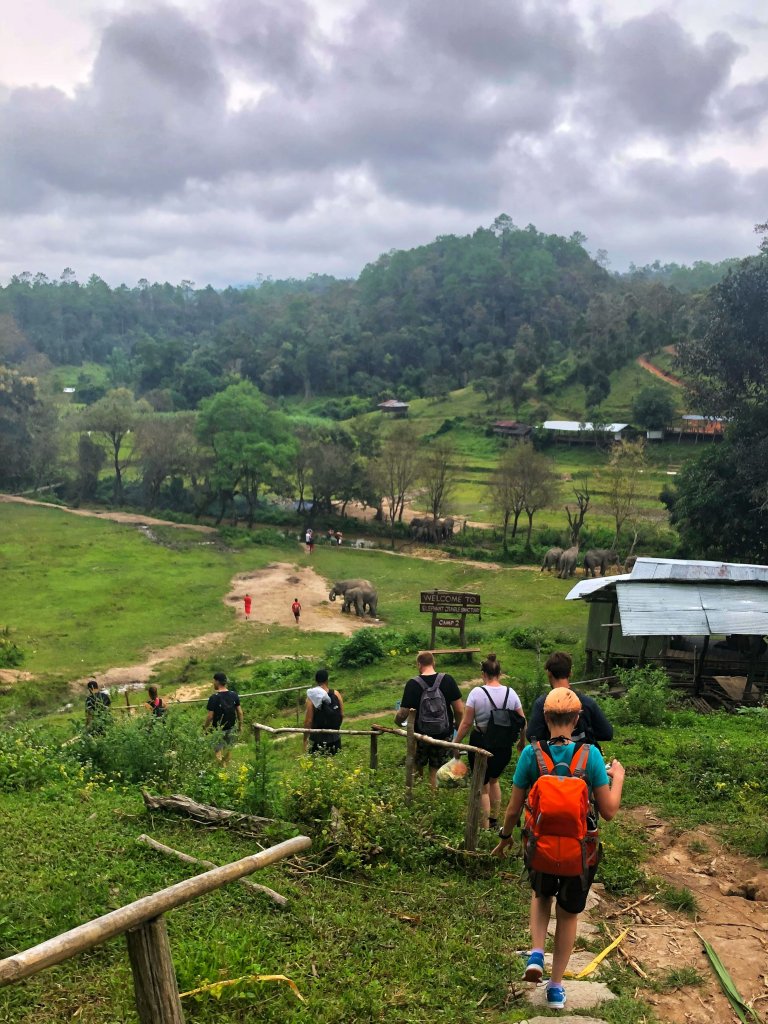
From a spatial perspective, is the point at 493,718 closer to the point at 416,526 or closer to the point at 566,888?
the point at 566,888

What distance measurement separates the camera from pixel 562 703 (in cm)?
438

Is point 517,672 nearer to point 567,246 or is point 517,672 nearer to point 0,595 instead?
point 0,595

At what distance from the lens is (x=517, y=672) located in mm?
16875

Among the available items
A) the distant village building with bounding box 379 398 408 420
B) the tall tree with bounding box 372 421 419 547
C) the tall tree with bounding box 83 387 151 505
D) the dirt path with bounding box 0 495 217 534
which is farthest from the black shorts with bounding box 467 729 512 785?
the distant village building with bounding box 379 398 408 420

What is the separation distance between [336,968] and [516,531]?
36777 mm

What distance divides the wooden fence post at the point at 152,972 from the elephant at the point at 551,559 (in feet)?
102

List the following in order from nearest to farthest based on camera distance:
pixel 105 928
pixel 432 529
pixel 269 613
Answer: pixel 105 928, pixel 269 613, pixel 432 529

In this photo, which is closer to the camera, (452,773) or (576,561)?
(452,773)

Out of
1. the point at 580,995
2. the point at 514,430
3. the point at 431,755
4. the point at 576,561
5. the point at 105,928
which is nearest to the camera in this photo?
the point at 105,928

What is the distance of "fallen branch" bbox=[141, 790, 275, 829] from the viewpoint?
265 inches

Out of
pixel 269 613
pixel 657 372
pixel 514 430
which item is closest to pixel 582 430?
pixel 514 430

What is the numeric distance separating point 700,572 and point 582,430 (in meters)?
42.7

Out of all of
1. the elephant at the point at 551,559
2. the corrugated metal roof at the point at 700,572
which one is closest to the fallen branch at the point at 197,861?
the corrugated metal roof at the point at 700,572

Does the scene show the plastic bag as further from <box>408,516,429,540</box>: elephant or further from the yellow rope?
<box>408,516,429,540</box>: elephant
